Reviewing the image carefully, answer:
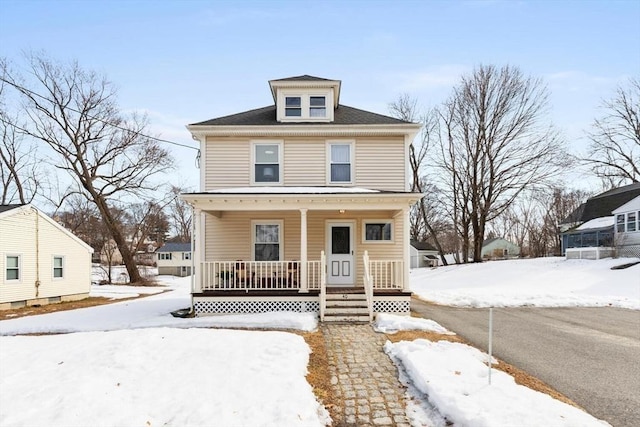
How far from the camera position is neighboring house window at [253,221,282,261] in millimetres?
12586

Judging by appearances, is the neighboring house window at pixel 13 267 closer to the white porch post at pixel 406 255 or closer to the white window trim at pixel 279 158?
the white window trim at pixel 279 158

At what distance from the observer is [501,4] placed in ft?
34.3

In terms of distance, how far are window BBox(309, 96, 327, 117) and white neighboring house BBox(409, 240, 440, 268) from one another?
34.4m

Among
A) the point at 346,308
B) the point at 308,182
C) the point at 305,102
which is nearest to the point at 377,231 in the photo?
the point at 308,182

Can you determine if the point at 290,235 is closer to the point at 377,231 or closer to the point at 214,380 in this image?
the point at 377,231

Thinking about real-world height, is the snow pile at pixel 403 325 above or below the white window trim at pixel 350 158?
below

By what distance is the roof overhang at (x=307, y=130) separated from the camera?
12.4 meters

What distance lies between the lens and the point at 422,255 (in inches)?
1811

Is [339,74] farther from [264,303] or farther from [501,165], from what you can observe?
[501,165]

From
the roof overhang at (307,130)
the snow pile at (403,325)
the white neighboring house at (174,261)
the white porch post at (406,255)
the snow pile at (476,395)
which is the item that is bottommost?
the white neighboring house at (174,261)

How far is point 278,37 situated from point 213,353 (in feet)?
31.3

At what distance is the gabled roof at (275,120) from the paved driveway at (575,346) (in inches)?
255

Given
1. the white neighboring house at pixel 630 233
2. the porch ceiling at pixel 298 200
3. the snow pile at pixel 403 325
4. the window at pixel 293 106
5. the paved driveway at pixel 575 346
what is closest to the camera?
the paved driveway at pixel 575 346

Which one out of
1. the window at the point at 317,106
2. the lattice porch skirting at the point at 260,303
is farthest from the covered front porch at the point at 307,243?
the window at the point at 317,106
